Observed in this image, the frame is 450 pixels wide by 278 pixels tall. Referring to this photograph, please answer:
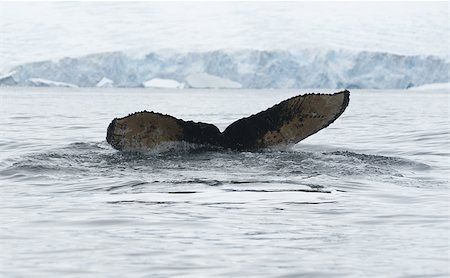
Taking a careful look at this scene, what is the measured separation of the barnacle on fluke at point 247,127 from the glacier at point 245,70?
146 ft

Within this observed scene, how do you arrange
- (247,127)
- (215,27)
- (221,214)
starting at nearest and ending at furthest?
1. (221,214)
2. (247,127)
3. (215,27)

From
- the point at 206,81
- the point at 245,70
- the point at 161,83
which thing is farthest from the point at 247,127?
the point at 161,83

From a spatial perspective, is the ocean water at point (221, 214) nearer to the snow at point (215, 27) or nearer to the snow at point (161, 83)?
the snow at point (161, 83)

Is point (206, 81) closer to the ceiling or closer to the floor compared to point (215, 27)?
closer to the floor

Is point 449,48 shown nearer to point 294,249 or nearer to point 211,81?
point 211,81

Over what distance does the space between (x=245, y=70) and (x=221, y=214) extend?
51.4m

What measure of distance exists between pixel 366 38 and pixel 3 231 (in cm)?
6273

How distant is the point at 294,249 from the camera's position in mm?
4973

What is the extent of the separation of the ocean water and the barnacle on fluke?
0.17 meters

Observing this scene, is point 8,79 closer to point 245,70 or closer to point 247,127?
point 245,70

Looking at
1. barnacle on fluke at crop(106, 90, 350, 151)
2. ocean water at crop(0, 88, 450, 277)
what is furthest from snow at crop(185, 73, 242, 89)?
barnacle on fluke at crop(106, 90, 350, 151)

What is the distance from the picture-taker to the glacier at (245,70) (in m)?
54.7

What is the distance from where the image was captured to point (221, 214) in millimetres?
6152

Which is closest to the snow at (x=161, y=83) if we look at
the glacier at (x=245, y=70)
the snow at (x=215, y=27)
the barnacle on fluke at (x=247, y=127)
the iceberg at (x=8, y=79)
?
the glacier at (x=245, y=70)
